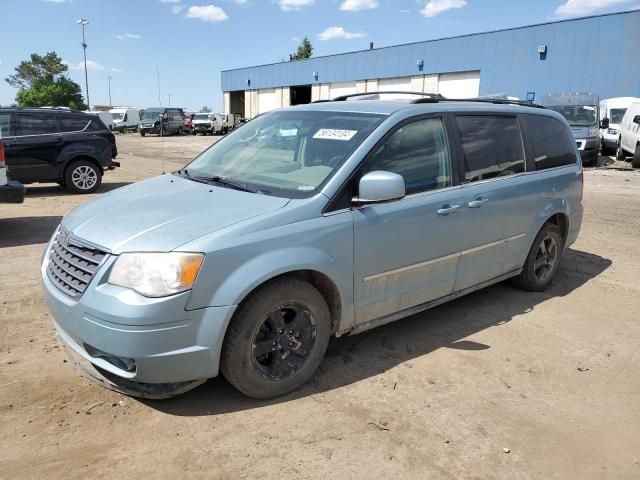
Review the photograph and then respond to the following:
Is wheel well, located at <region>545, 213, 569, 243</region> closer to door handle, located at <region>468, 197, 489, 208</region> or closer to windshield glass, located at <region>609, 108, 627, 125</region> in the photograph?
door handle, located at <region>468, 197, 489, 208</region>

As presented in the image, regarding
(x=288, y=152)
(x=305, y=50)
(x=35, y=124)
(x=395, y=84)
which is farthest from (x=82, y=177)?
(x=305, y=50)

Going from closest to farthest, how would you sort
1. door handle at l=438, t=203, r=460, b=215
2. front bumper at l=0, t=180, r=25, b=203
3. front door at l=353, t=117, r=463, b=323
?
1. front door at l=353, t=117, r=463, b=323
2. door handle at l=438, t=203, r=460, b=215
3. front bumper at l=0, t=180, r=25, b=203

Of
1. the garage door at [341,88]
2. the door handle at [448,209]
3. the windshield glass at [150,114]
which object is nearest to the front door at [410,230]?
the door handle at [448,209]

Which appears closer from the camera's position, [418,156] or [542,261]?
[418,156]

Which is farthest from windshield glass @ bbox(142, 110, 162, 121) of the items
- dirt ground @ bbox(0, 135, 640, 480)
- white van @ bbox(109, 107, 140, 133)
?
dirt ground @ bbox(0, 135, 640, 480)

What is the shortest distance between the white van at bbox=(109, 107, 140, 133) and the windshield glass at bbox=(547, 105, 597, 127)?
40.0 m

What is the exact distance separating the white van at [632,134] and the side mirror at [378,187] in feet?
52.0

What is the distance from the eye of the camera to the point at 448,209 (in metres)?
3.90

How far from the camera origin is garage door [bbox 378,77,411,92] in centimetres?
3438

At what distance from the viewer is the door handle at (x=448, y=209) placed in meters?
3.85

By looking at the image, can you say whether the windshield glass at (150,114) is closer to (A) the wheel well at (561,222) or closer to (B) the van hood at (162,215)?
(A) the wheel well at (561,222)

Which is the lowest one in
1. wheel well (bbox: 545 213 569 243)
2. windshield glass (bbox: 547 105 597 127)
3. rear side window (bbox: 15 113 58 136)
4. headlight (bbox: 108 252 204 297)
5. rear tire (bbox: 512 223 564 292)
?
rear tire (bbox: 512 223 564 292)

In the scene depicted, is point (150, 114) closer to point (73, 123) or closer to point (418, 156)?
point (73, 123)

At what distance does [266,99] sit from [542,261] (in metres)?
46.3
